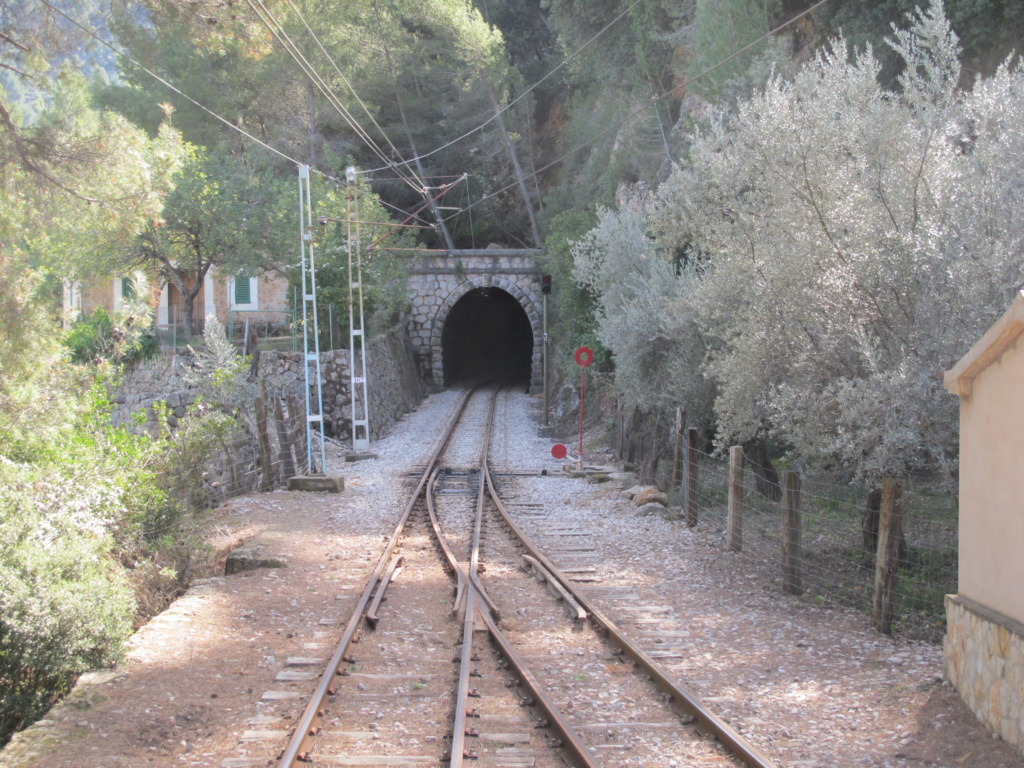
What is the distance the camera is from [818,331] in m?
7.66

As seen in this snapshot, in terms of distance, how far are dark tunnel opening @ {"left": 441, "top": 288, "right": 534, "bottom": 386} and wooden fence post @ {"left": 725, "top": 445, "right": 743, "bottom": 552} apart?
26704 millimetres

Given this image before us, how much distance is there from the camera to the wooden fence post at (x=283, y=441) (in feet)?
46.5

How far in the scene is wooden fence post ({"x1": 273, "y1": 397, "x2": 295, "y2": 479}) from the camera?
46.5ft

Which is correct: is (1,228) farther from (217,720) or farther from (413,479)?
(413,479)

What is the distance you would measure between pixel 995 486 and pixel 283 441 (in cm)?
1166

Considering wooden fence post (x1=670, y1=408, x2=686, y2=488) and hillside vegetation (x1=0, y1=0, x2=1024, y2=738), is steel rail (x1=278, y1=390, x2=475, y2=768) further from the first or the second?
wooden fence post (x1=670, y1=408, x2=686, y2=488)

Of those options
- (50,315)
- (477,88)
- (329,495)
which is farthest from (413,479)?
(477,88)

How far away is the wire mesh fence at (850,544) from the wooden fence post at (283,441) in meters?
6.75

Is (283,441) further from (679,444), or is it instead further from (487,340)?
(487,340)

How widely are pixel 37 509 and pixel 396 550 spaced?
3.92 meters

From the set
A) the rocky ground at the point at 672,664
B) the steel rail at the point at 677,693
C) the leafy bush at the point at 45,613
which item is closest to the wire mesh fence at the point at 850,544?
the rocky ground at the point at 672,664

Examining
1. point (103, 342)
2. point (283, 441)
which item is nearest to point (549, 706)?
point (283, 441)

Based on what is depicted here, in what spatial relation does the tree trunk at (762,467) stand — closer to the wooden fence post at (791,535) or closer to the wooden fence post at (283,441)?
the wooden fence post at (791,535)

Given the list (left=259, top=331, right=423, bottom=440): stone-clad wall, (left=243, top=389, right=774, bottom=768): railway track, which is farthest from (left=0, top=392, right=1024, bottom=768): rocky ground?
(left=259, top=331, right=423, bottom=440): stone-clad wall
